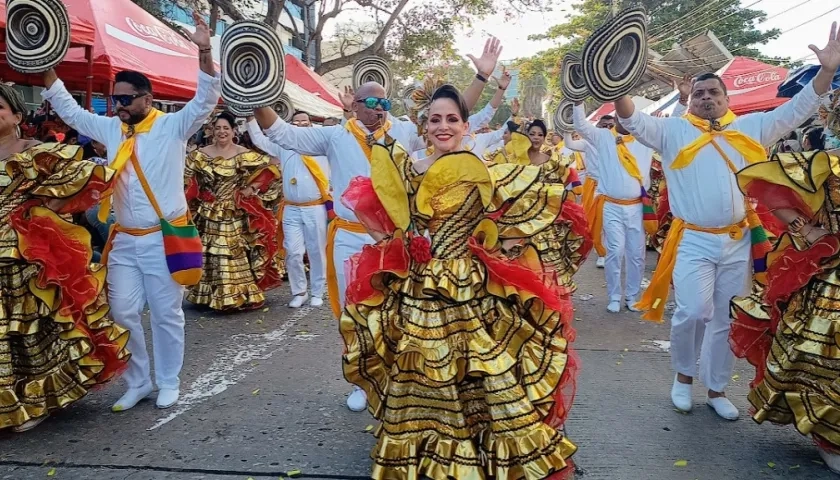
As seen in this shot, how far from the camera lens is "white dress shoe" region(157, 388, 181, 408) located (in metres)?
4.41

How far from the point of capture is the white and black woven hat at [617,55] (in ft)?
12.8

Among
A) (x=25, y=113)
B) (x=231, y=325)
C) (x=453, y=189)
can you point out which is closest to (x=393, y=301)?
(x=453, y=189)

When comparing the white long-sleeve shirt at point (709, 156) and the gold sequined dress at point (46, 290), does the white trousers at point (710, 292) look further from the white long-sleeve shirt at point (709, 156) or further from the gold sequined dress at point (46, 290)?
the gold sequined dress at point (46, 290)

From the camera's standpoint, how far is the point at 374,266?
3.29 m

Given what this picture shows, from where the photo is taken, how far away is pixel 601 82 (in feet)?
13.0

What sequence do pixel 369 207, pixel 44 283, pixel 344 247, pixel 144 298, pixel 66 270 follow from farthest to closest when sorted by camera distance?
1. pixel 344 247
2. pixel 144 298
3. pixel 66 270
4. pixel 44 283
5. pixel 369 207

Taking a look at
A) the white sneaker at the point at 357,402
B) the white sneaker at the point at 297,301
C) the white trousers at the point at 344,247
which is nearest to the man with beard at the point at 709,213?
the white trousers at the point at 344,247

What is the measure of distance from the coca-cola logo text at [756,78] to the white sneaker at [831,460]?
12544 mm

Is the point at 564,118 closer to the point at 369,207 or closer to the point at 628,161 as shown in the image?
the point at 628,161

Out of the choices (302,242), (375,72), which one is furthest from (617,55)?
(302,242)

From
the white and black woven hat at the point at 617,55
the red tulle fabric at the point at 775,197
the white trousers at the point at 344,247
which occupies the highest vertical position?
the white and black woven hat at the point at 617,55

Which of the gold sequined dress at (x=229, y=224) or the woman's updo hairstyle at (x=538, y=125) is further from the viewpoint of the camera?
the woman's updo hairstyle at (x=538, y=125)

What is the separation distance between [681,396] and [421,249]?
2.25m

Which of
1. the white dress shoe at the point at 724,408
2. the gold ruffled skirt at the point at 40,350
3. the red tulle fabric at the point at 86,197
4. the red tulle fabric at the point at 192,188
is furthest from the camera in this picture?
the red tulle fabric at the point at 192,188
